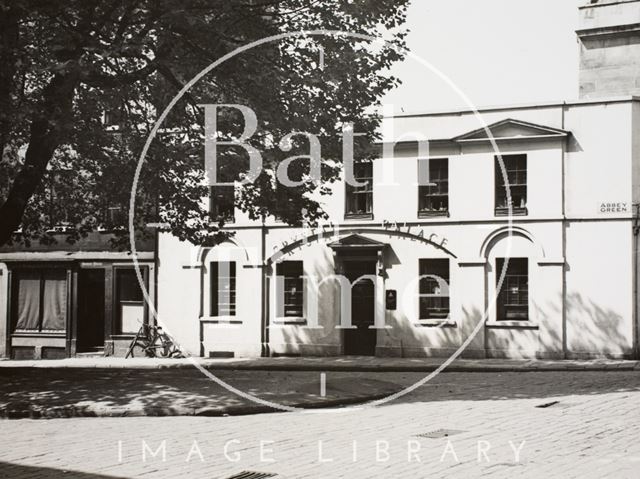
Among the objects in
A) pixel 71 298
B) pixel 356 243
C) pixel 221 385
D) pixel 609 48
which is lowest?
pixel 221 385

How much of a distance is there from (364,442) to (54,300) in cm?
2250

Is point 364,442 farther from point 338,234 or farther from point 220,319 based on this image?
point 220,319

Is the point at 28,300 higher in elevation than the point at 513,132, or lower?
lower

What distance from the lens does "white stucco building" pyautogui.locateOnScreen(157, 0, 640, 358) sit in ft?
82.8

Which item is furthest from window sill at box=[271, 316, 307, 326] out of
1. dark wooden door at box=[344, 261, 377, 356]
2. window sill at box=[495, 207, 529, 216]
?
window sill at box=[495, 207, 529, 216]

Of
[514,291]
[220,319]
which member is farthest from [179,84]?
[514,291]

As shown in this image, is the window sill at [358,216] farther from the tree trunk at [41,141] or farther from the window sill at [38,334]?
the tree trunk at [41,141]

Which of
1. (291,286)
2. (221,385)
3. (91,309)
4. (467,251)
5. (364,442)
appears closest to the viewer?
(364,442)

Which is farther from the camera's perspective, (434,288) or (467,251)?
(434,288)

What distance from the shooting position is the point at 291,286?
28.6m

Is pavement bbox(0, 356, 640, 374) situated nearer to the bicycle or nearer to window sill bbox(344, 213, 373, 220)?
the bicycle

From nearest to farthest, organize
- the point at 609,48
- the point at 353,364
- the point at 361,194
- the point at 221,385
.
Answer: the point at 221,385 < the point at 353,364 < the point at 361,194 < the point at 609,48

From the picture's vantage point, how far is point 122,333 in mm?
30266

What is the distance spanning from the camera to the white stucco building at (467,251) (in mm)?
25234
